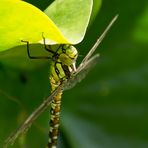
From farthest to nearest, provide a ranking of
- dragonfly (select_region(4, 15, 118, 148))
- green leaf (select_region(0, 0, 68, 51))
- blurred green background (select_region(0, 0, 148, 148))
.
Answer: blurred green background (select_region(0, 0, 148, 148)) → dragonfly (select_region(4, 15, 118, 148)) → green leaf (select_region(0, 0, 68, 51))

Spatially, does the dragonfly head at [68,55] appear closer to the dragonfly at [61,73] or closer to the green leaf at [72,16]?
the dragonfly at [61,73]

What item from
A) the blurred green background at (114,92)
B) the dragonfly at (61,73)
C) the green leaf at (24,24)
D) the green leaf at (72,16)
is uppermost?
the green leaf at (24,24)

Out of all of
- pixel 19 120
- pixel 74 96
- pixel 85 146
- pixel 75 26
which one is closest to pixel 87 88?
pixel 74 96

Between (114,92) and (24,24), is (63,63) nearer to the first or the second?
(24,24)

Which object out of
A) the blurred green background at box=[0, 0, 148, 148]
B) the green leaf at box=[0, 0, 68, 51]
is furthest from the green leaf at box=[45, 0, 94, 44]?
the blurred green background at box=[0, 0, 148, 148]

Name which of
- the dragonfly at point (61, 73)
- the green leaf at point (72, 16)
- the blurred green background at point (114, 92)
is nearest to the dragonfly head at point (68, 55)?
the dragonfly at point (61, 73)

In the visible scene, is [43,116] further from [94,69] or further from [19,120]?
[94,69]

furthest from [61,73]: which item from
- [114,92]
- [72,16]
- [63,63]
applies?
[114,92]

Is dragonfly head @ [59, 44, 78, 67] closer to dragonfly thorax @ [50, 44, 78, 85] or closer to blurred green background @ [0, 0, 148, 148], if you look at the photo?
dragonfly thorax @ [50, 44, 78, 85]
